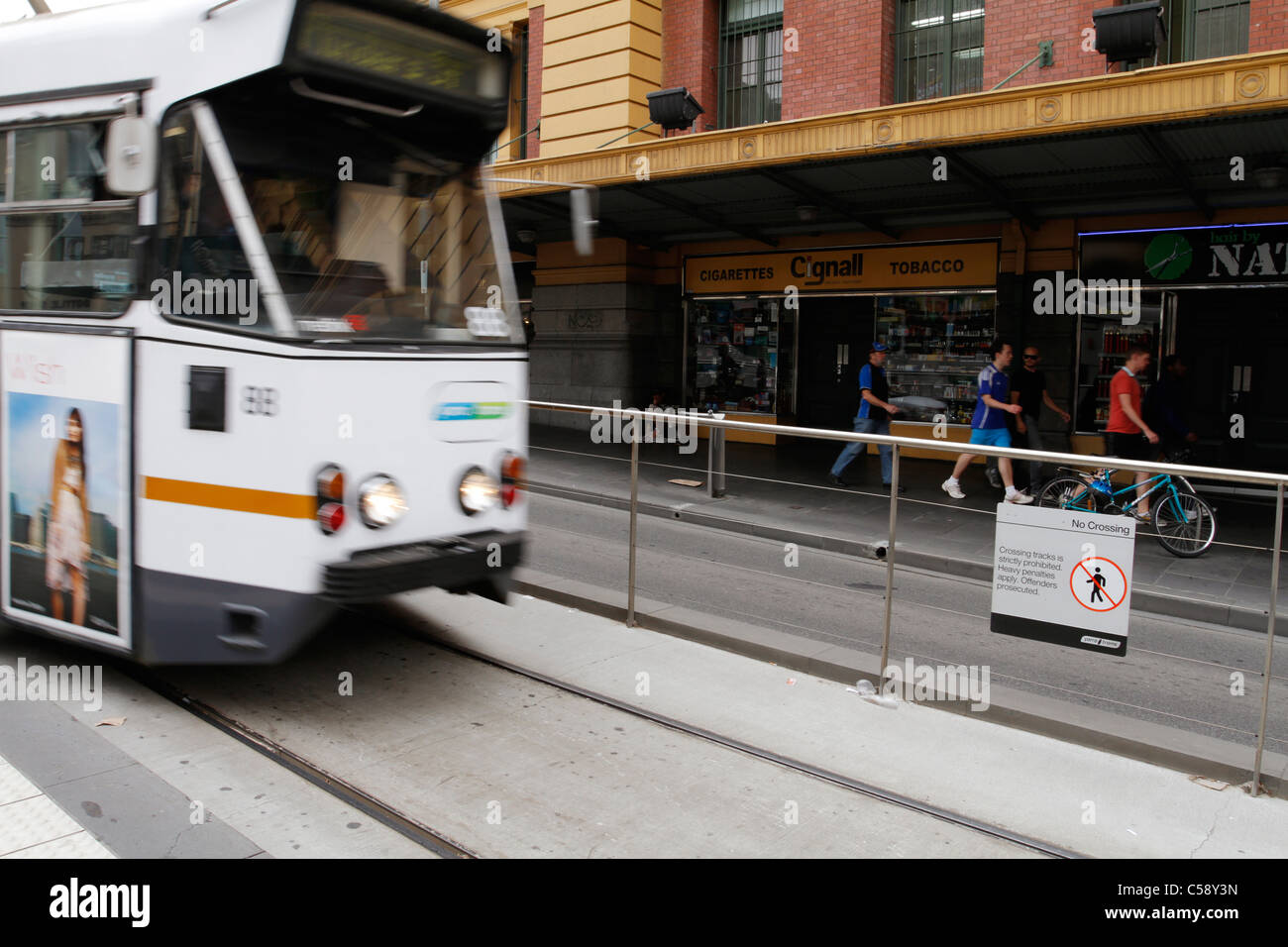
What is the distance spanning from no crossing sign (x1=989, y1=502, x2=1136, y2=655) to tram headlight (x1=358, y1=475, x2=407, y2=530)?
3233 mm

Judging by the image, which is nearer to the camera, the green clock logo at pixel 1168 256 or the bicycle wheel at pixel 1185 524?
the bicycle wheel at pixel 1185 524

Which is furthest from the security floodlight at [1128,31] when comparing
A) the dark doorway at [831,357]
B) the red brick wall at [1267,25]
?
the dark doorway at [831,357]

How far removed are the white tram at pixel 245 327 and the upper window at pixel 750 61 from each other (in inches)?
512

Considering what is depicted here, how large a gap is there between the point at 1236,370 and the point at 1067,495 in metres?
10.0

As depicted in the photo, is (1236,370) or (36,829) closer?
Result: (36,829)

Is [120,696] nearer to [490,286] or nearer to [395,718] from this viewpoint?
[395,718]

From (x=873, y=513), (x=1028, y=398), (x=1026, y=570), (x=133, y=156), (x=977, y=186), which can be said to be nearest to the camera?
(x=133, y=156)

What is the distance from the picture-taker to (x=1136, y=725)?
550 cm

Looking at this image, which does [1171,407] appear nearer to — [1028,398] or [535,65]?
[1028,398]

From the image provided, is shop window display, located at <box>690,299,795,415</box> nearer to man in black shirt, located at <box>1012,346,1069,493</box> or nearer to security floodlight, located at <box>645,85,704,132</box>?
security floodlight, located at <box>645,85,704,132</box>

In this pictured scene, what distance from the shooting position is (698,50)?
60.0 ft

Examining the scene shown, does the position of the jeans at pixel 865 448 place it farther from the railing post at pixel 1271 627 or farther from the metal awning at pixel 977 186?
the metal awning at pixel 977 186

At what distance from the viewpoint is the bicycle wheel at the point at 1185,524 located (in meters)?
6.09

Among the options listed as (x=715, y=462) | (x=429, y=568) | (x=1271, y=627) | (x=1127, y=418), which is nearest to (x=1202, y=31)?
(x=1127, y=418)
